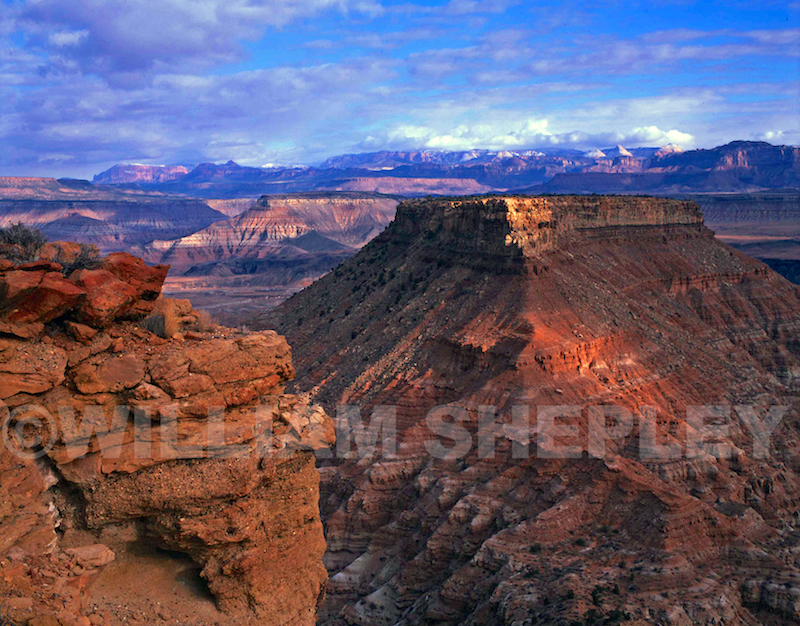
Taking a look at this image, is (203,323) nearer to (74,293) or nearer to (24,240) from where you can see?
(74,293)

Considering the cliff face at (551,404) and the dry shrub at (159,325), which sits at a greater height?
the dry shrub at (159,325)

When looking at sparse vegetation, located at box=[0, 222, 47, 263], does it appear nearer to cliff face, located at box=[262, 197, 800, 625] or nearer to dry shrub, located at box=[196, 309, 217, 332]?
dry shrub, located at box=[196, 309, 217, 332]

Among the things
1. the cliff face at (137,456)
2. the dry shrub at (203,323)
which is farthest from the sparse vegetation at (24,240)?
the dry shrub at (203,323)

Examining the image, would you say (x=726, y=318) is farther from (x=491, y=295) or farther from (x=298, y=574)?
(x=298, y=574)

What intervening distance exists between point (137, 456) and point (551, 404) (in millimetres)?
30903

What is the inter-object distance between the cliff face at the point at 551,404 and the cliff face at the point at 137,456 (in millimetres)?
14431

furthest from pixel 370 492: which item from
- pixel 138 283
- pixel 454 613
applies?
pixel 138 283

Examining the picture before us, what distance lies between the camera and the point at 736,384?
5075 cm

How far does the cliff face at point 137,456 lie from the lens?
12539 mm

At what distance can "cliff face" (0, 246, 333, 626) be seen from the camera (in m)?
12.5

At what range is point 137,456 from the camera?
13.5m

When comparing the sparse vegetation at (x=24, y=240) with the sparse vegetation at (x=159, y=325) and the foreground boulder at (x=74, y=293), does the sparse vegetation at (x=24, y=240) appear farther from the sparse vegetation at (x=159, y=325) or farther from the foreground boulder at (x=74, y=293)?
the sparse vegetation at (x=159, y=325)

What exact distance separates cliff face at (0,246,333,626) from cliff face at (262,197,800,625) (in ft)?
47.3

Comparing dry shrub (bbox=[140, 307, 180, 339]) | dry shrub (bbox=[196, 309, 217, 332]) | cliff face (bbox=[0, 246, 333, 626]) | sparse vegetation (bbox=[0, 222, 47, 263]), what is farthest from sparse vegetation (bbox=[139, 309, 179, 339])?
sparse vegetation (bbox=[0, 222, 47, 263])
